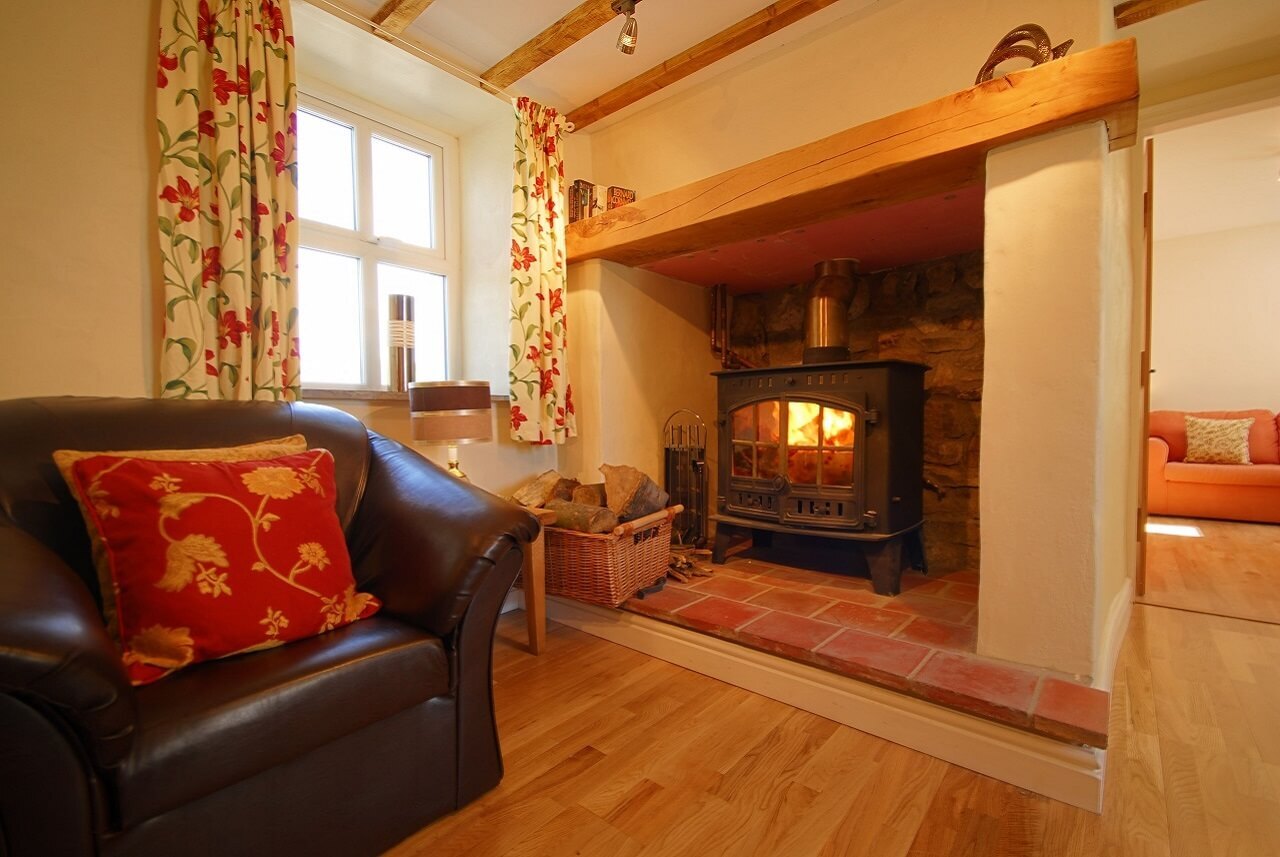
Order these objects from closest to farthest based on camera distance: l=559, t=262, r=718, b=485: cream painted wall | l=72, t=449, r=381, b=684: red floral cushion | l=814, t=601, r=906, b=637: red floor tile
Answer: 1. l=72, t=449, r=381, b=684: red floral cushion
2. l=814, t=601, r=906, b=637: red floor tile
3. l=559, t=262, r=718, b=485: cream painted wall

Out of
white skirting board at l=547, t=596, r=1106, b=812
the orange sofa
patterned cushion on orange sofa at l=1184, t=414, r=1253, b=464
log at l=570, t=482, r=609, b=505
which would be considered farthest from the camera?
patterned cushion on orange sofa at l=1184, t=414, r=1253, b=464

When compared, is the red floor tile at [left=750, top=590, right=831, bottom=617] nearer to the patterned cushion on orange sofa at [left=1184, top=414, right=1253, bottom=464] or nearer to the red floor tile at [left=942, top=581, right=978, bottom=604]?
the red floor tile at [left=942, top=581, right=978, bottom=604]

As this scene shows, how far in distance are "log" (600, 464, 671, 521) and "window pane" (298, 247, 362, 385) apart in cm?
121

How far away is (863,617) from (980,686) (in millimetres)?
489

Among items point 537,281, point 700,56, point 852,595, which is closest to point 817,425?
point 852,595

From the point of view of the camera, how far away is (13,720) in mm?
682

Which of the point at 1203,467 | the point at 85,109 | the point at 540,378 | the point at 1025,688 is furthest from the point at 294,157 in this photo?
the point at 1203,467

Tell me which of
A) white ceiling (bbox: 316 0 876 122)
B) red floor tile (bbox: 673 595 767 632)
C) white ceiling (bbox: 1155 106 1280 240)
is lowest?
red floor tile (bbox: 673 595 767 632)

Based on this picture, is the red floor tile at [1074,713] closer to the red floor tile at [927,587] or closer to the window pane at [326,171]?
the red floor tile at [927,587]

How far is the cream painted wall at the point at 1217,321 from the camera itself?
4.75 meters

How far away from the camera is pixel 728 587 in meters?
2.24

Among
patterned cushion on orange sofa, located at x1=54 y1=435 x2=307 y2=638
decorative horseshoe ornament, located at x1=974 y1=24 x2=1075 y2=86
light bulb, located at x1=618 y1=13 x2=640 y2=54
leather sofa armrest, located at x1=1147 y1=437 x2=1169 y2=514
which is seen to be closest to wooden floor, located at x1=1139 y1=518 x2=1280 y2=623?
leather sofa armrest, located at x1=1147 y1=437 x2=1169 y2=514

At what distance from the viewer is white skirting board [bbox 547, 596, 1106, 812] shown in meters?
1.25

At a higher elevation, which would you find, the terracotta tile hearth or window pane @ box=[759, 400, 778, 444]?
window pane @ box=[759, 400, 778, 444]
